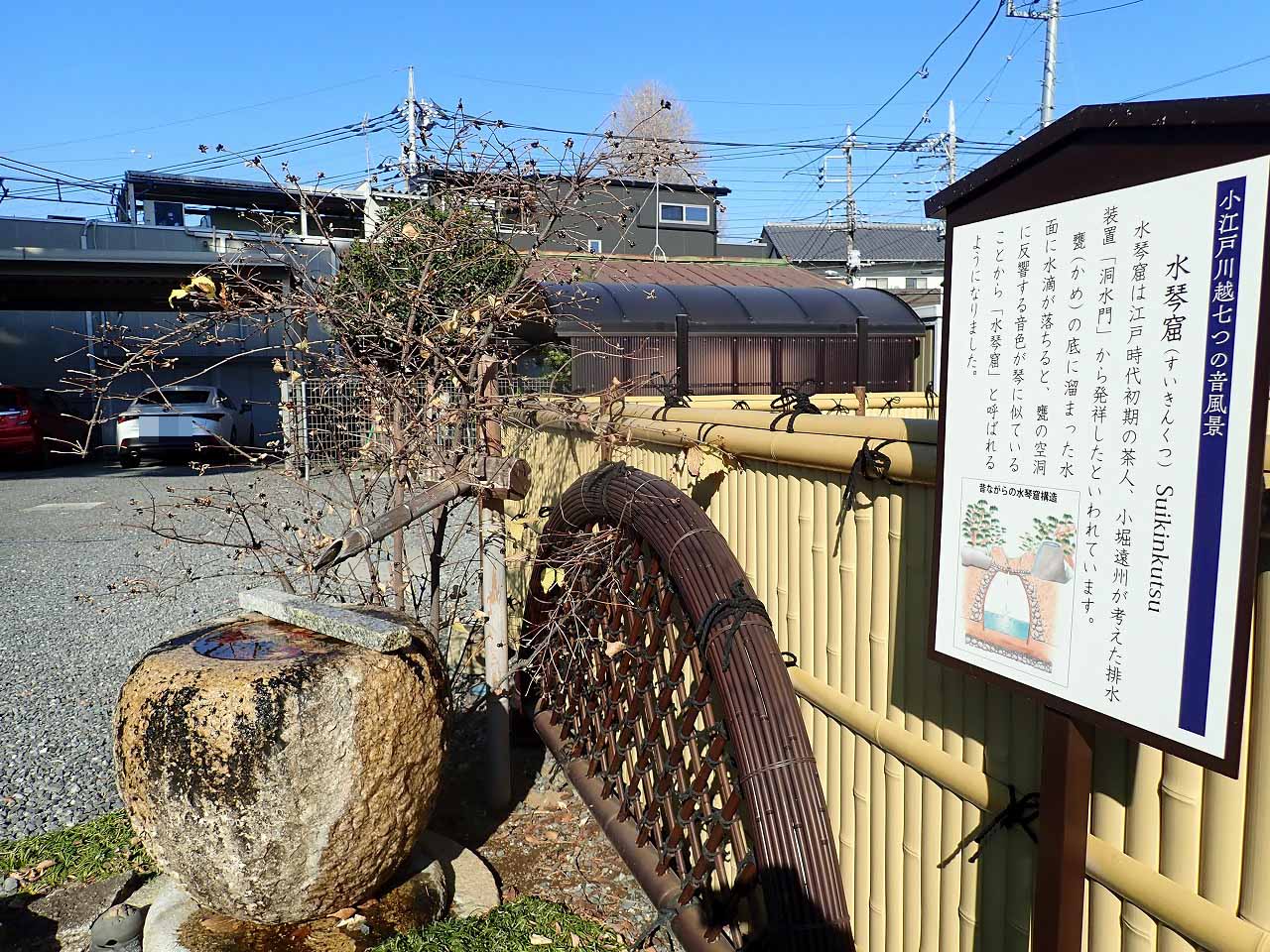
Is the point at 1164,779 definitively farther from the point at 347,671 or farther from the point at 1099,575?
the point at 347,671

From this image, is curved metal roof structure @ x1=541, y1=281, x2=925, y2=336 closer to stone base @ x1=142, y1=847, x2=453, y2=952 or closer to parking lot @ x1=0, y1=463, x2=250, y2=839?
parking lot @ x1=0, y1=463, x2=250, y2=839

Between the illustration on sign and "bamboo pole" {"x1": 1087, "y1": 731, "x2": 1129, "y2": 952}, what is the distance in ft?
0.82

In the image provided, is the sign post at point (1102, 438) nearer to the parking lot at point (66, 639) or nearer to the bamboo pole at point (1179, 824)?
the bamboo pole at point (1179, 824)

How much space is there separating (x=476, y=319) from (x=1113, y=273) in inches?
119

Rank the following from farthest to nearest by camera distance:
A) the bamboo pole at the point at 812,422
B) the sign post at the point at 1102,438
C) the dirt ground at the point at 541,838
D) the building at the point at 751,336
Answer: the building at the point at 751,336 → the dirt ground at the point at 541,838 → the bamboo pole at the point at 812,422 → the sign post at the point at 1102,438

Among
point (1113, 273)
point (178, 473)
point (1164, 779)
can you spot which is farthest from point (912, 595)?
point (178, 473)

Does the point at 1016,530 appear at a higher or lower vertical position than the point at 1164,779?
higher

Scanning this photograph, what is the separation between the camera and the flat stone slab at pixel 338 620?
3.07 m

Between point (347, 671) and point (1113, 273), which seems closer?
point (1113, 273)

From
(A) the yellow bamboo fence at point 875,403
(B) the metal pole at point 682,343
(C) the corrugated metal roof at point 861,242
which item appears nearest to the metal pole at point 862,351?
(B) the metal pole at point 682,343

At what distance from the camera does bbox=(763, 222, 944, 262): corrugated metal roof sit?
1328 inches

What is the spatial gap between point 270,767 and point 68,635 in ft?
18.0

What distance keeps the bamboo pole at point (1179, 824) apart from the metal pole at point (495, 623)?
312 cm

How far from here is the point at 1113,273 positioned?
4.91 feet
